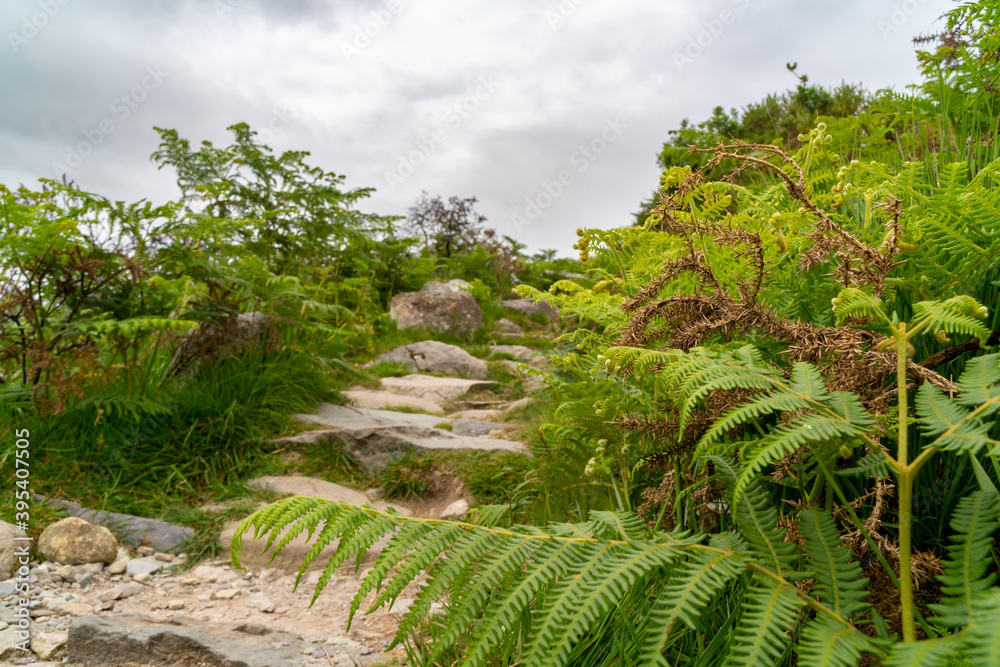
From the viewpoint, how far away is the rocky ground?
1736mm

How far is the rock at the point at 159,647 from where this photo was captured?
171 centimetres

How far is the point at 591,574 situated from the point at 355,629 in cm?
153

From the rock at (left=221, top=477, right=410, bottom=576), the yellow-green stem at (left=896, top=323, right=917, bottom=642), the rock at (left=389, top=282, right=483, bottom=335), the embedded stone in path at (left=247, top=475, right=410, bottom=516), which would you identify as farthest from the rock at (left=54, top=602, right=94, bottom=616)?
the rock at (left=389, top=282, right=483, bottom=335)

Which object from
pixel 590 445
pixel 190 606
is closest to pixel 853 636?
pixel 590 445

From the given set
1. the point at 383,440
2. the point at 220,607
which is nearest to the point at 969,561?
the point at 220,607

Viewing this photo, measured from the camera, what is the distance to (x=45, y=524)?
2580 mm

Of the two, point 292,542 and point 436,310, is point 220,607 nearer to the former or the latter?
point 292,542

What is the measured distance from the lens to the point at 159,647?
5.76 ft

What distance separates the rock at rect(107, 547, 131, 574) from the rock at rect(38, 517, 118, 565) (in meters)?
0.03

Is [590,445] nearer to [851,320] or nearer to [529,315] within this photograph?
[851,320]

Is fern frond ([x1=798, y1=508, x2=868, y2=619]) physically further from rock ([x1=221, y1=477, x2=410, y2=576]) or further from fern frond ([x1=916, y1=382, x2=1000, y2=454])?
rock ([x1=221, y1=477, x2=410, y2=576])

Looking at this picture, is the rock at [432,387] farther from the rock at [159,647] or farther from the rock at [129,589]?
the rock at [159,647]

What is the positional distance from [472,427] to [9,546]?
3.06m

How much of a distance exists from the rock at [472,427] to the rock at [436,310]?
5.83m
